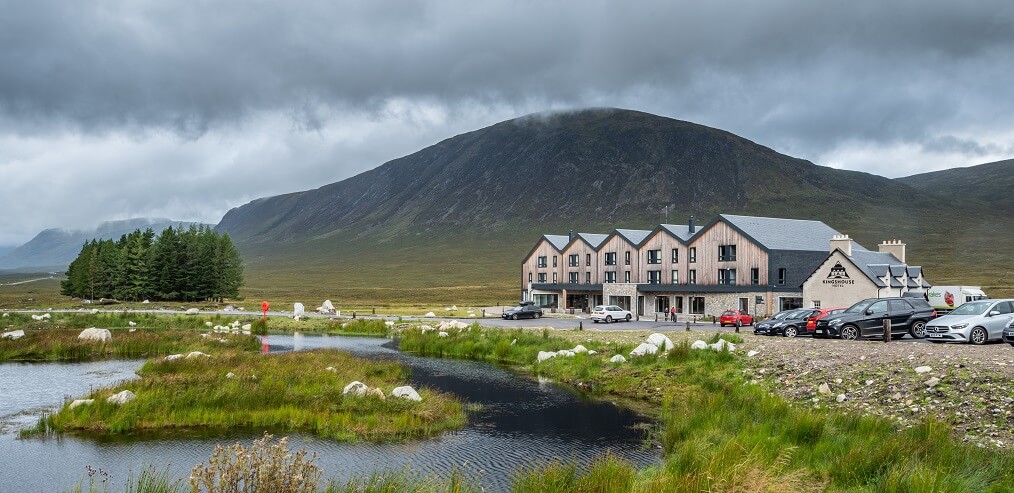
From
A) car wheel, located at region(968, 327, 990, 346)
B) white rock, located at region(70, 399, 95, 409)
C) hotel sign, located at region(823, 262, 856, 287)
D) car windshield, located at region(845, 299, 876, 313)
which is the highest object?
hotel sign, located at region(823, 262, 856, 287)

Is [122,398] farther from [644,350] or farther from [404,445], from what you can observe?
[644,350]

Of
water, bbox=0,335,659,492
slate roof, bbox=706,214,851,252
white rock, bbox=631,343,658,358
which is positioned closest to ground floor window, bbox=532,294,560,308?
slate roof, bbox=706,214,851,252

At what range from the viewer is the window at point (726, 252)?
228 feet

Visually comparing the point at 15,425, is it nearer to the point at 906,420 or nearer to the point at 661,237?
the point at 906,420

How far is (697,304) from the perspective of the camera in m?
72.4

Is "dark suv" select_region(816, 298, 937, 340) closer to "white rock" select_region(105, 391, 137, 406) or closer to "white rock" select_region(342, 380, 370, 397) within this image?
"white rock" select_region(342, 380, 370, 397)

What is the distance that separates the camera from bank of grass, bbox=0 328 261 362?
120 ft

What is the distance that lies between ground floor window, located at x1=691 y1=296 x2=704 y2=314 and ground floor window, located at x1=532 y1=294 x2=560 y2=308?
2319cm

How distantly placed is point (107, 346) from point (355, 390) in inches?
909

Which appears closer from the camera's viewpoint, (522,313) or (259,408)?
(259,408)

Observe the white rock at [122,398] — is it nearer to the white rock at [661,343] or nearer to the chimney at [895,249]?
the white rock at [661,343]

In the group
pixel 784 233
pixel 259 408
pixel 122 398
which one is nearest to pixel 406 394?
pixel 259 408

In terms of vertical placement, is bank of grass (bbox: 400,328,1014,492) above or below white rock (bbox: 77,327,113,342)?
below

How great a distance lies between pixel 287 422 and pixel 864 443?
1603 centimetres
